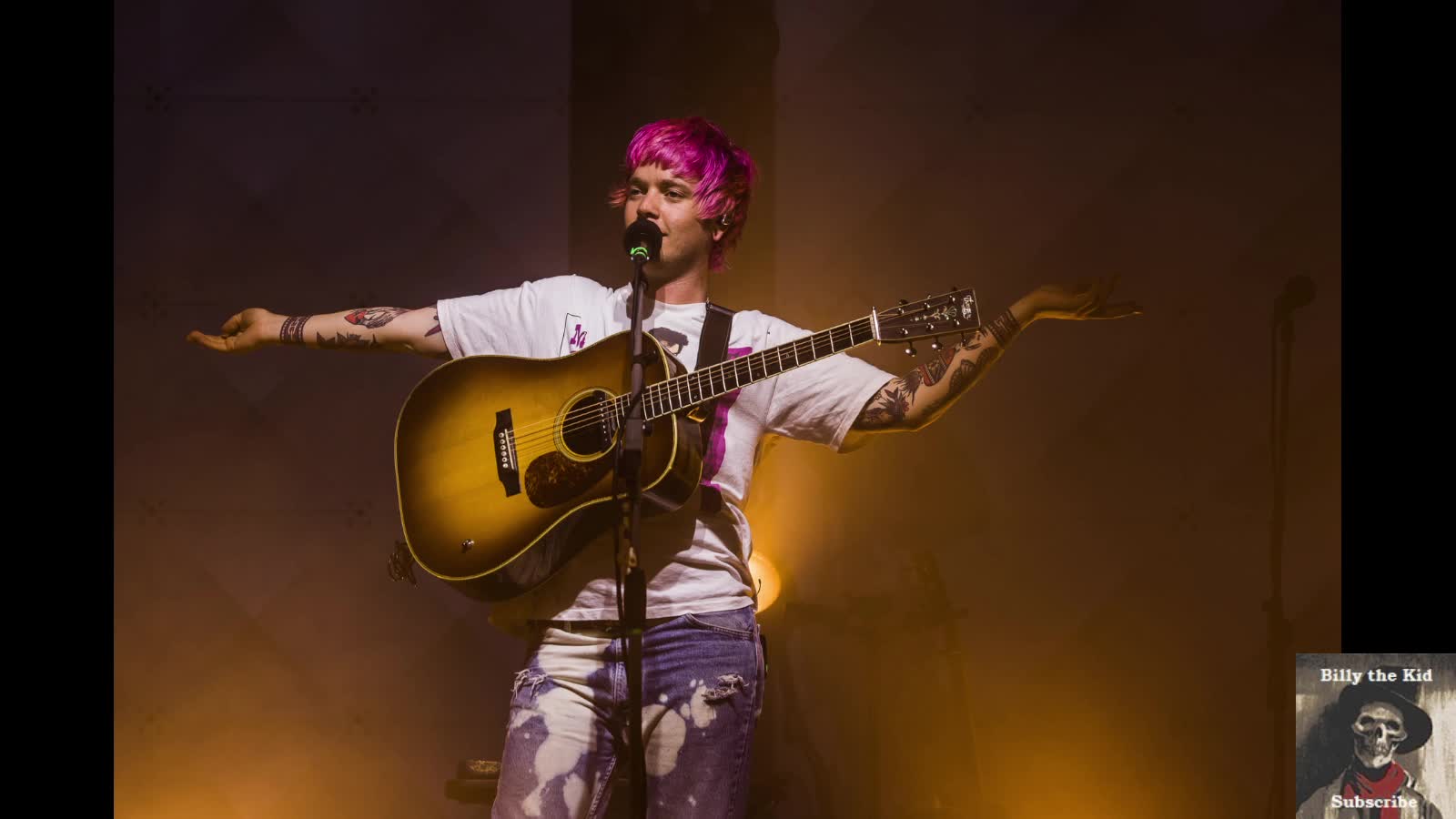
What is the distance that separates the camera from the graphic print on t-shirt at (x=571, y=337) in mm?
2557

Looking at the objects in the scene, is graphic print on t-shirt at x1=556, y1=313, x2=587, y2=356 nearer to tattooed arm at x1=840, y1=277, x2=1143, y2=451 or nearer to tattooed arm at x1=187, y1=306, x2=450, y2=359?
tattooed arm at x1=187, y1=306, x2=450, y2=359

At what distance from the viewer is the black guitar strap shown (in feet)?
8.00

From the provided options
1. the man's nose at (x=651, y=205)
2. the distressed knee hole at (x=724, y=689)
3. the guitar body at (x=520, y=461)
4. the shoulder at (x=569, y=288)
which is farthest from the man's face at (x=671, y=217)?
the distressed knee hole at (x=724, y=689)

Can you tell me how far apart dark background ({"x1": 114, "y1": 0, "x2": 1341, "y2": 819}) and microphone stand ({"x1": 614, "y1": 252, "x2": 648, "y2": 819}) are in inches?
39.9

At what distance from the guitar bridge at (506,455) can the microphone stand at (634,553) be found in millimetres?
243

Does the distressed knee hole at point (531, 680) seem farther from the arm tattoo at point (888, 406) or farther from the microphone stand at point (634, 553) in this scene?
the arm tattoo at point (888, 406)

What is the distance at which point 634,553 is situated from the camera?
2.12 metres

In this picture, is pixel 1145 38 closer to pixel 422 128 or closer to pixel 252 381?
pixel 422 128

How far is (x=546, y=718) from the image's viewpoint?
7.59 feet

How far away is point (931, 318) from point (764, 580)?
3.46 ft

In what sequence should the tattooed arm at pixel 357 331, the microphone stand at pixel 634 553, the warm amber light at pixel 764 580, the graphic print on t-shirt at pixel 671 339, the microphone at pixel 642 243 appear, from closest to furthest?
1. the microphone stand at pixel 634 553
2. the microphone at pixel 642 243
3. the graphic print on t-shirt at pixel 671 339
4. the tattooed arm at pixel 357 331
5. the warm amber light at pixel 764 580

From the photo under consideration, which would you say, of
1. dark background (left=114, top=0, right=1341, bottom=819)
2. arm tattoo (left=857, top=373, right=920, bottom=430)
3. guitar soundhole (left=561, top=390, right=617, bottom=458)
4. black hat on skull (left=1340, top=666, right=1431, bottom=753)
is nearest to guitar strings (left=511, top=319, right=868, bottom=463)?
guitar soundhole (left=561, top=390, right=617, bottom=458)

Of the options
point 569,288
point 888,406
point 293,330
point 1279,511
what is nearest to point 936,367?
point 888,406
